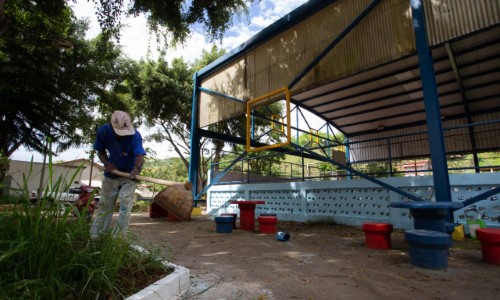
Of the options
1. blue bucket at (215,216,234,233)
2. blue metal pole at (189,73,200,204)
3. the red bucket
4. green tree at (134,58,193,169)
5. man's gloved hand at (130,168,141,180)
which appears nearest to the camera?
man's gloved hand at (130,168,141,180)

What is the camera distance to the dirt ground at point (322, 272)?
2.47 m

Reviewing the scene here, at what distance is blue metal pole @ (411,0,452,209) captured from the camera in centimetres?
508

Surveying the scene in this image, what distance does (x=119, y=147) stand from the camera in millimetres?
3824

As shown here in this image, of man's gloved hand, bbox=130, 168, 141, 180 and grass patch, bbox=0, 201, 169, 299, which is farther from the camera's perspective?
man's gloved hand, bbox=130, 168, 141, 180

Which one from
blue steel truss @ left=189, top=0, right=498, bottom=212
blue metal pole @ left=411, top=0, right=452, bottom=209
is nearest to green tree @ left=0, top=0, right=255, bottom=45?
blue steel truss @ left=189, top=0, right=498, bottom=212

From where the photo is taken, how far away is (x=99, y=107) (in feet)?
58.7

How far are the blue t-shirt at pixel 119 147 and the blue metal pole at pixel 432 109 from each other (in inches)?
214

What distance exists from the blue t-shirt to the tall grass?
6.06 feet

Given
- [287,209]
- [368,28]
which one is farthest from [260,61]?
[287,209]

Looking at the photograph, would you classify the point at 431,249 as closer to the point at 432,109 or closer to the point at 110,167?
the point at 432,109

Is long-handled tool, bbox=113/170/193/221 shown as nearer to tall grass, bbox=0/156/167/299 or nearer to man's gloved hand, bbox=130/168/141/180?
man's gloved hand, bbox=130/168/141/180

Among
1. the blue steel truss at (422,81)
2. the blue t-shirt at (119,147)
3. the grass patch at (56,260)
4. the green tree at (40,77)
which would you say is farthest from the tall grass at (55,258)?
the green tree at (40,77)

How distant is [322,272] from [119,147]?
323 centimetres

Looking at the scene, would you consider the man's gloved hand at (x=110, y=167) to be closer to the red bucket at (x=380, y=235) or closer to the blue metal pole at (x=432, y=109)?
the red bucket at (x=380, y=235)
